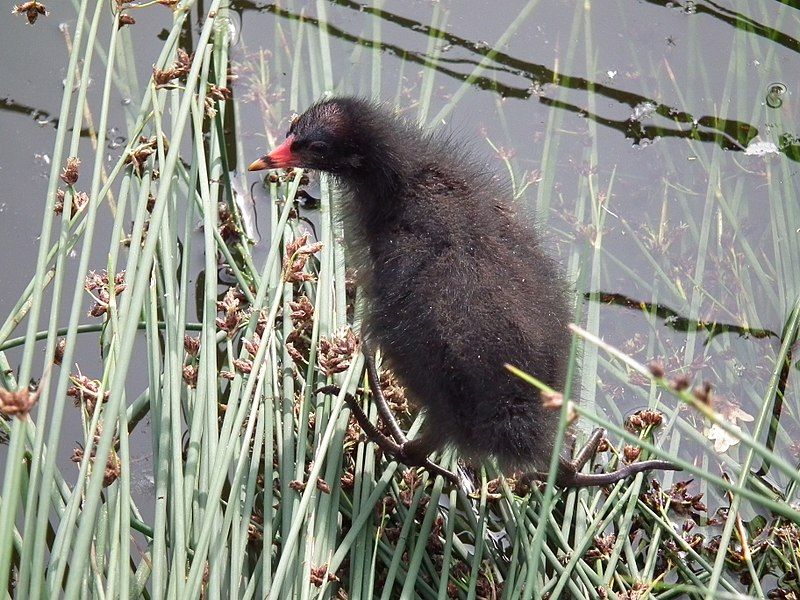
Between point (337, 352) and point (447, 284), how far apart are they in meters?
0.46

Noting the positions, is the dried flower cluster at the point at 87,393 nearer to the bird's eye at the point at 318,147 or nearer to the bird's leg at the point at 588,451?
the bird's eye at the point at 318,147

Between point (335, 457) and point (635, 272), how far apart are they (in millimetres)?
1382

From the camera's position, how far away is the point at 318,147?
262 cm

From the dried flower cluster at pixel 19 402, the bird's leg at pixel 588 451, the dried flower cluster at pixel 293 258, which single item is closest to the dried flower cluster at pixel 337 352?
the dried flower cluster at pixel 293 258

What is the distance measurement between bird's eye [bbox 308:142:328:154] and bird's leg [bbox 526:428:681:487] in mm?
1074

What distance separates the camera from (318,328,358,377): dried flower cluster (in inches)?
99.6

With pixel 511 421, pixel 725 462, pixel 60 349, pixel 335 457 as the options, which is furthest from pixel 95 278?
pixel 725 462

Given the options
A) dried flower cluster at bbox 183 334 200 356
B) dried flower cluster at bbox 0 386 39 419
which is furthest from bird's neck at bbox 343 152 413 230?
dried flower cluster at bbox 0 386 39 419

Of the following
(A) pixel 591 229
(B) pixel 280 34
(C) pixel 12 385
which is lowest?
(C) pixel 12 385

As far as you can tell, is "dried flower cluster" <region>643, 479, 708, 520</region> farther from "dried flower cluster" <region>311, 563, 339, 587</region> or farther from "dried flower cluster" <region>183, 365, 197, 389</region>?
"dried flower cluster" <region>183, 365, 197, 389</region>

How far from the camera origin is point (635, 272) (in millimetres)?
3260

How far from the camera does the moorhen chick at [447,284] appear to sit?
7.22 ft

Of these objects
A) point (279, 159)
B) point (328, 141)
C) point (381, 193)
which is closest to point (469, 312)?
point (381, 193)

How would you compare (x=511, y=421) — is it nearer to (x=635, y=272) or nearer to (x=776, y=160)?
(x=635, y=272)
